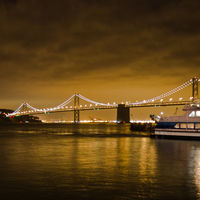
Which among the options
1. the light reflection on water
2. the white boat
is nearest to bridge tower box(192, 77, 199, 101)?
the white boat

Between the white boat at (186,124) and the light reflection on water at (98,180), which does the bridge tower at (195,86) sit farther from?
the light reflection on water at (98,180)

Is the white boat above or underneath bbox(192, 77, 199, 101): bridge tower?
underneath

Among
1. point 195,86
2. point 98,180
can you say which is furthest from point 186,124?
point 195,86

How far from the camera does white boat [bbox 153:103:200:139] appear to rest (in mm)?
32094

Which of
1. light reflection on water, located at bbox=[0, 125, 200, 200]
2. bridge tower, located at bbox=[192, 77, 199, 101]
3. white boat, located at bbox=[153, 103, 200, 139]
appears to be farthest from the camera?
bridge tower, located at bbox=[192, 77, 199, 101]

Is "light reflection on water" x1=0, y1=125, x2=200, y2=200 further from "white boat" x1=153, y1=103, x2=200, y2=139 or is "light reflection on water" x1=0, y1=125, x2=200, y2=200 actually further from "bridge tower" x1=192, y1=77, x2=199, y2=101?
"bridge tower" x1=192, y1=77, x2=199, y2=101

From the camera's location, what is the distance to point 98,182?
1221 centimetres

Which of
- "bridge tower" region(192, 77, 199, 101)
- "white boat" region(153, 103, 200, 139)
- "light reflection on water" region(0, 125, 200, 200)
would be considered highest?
"bridge tower" region(192, 77, 199, 101)

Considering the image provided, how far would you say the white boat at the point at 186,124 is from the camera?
3209cm

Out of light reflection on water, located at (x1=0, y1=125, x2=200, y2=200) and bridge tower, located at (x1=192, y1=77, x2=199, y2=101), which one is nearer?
light reflection on water, located at (x1=0, y1=125, x2=200, y2=200)

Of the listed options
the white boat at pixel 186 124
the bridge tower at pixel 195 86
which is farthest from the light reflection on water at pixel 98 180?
the bridge tower at pixel 195 86

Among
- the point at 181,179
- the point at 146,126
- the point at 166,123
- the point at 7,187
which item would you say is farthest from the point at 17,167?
the point at 146,126

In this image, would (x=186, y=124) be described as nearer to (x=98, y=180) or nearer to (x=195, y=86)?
(x=98, y=180)

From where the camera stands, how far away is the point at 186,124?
1275 inches
